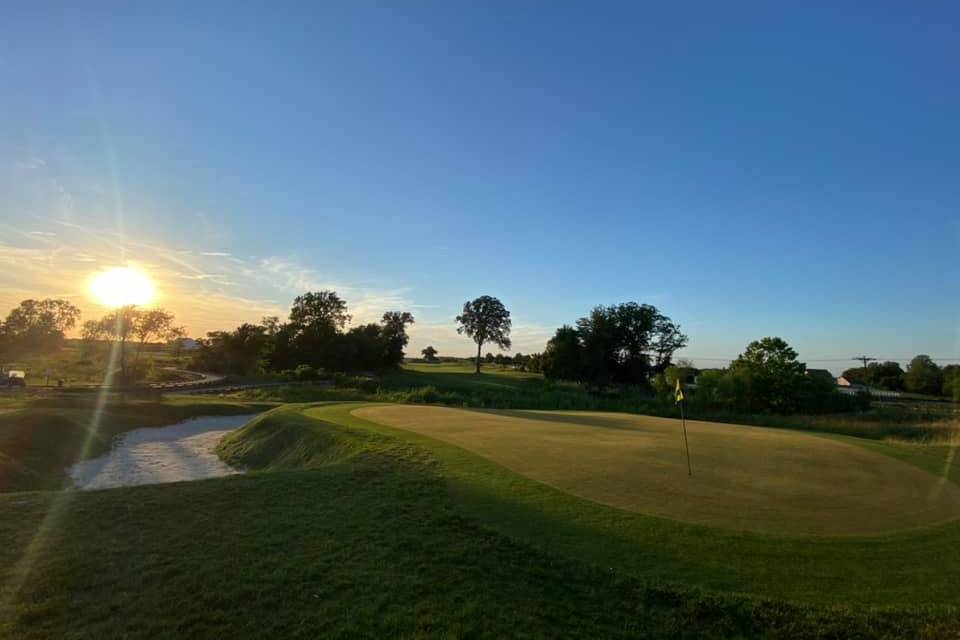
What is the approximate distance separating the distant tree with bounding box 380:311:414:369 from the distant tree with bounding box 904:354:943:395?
87.4 m

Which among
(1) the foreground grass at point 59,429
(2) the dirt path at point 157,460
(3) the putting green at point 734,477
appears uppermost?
(3) the putting green at point 734,477

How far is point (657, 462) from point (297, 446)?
1193 cm

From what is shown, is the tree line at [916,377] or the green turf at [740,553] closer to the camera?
the green turf at [740,553]

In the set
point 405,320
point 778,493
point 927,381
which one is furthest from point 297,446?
point 927,381

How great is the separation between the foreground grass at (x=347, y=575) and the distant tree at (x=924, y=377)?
105m

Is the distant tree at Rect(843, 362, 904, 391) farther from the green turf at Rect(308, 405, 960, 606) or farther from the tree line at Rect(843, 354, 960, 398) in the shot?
the green turf at Rect(308, 405, 960, 606)

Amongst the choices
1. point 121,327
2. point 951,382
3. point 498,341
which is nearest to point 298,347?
point 121,327

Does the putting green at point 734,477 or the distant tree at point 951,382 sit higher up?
the distant tree at point 951,382

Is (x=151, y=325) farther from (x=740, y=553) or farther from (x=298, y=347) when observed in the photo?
(x=740, y=553)

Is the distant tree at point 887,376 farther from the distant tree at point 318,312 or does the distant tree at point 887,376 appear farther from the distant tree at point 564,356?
the distant tree at point 318,312

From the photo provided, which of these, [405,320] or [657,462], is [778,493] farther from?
[405,320]

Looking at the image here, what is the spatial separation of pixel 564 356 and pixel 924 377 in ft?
220

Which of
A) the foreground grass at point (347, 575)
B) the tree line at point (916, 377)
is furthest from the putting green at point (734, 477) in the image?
the tree line at point (916, 377)

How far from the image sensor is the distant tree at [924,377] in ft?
280
